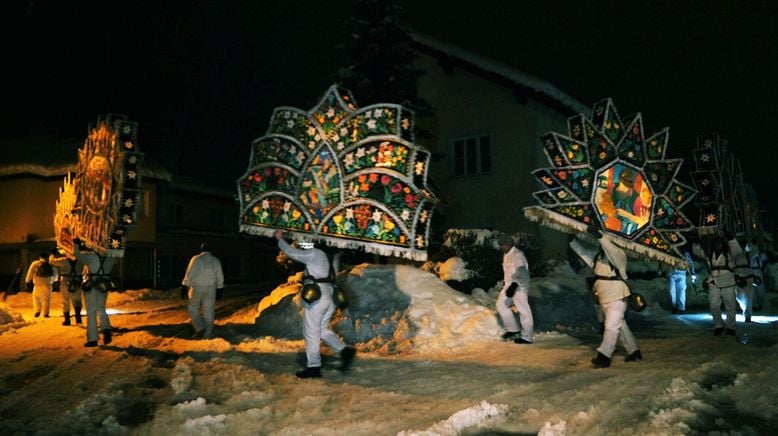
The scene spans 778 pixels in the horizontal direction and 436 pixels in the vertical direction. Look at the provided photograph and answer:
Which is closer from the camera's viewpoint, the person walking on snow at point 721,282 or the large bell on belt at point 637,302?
the large bell on belt at point 637,302

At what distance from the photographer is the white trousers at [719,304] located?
33.7ft

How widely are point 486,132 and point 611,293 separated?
13.3 m

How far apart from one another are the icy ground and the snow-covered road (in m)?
0.02

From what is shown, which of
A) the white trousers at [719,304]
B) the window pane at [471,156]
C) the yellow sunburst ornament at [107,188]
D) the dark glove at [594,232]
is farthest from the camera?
the window pane at [471,156]

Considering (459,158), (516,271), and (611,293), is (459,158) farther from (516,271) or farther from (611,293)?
(611,293)

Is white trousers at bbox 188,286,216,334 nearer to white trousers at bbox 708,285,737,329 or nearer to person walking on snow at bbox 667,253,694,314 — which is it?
white trousers at bbox 708,285,737,329

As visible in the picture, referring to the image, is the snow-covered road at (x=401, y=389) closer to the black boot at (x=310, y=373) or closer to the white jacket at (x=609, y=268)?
the black boot at (x=310, y=373)

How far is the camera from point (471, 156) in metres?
20.9

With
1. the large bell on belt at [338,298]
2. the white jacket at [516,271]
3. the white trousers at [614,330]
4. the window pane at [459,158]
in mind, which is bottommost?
the white trousers at [614,330]

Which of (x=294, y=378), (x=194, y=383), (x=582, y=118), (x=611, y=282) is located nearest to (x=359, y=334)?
(x=294, y=378)

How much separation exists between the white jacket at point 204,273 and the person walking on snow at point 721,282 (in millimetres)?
9305

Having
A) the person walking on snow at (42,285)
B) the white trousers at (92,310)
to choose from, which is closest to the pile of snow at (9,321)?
the person walking on snow at (42,285)

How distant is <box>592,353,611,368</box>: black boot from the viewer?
751cm

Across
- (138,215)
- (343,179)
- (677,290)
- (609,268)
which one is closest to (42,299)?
(138,215)
